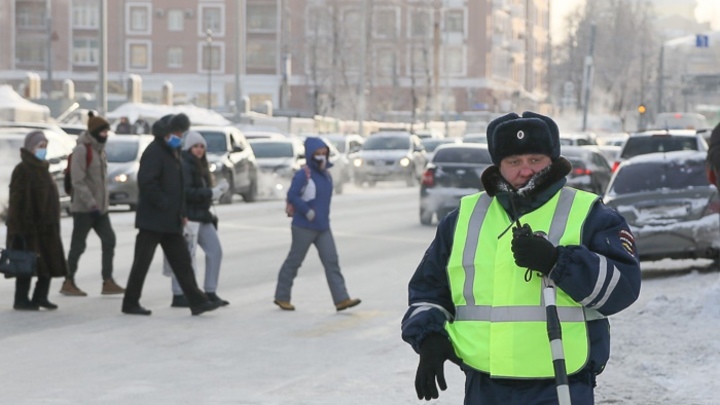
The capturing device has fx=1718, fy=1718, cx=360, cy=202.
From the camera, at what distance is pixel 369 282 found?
59.5 feet

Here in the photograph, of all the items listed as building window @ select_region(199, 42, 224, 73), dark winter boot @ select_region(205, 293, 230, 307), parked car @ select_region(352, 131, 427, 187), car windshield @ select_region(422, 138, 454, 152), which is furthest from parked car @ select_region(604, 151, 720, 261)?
building window @ select_region(199, 42, 224, 73)

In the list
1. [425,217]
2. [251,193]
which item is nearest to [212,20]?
[251,193]

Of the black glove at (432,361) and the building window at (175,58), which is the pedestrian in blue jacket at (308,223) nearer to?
the black glove at (432,361)

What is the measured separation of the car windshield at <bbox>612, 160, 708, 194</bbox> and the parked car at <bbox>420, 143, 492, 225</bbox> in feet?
26.4

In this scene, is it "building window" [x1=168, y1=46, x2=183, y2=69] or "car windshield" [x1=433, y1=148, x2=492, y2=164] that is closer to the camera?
"car windshield" [x1=433, y1=148, x2=492, y2=164]

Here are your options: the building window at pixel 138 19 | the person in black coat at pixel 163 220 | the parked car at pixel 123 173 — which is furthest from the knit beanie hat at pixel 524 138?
the building window at pixel 138 19

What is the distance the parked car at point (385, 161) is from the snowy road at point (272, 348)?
28.3 m

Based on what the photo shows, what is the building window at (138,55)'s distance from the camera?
388 feet

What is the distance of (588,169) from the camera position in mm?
33406

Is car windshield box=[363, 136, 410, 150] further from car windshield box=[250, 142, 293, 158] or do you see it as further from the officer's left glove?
the officer's left glove

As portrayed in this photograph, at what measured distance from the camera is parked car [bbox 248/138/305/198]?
39.3 m

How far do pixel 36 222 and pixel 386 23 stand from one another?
4186 inches

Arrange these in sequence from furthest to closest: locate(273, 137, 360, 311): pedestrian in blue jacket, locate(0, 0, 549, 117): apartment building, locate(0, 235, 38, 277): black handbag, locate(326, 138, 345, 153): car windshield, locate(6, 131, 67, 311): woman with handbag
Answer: locate(0, 0, 549, 117): apartment building < locate(326, 138, 345, 153): car windshield < locate(273, 137, 360, 311): pedestrian in blue jacket < locate(6, 131, 67, 311): woman with handbag < locate(0, 235, 38, 277): black handbag

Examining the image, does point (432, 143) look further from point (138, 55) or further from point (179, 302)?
point (138, 55)
